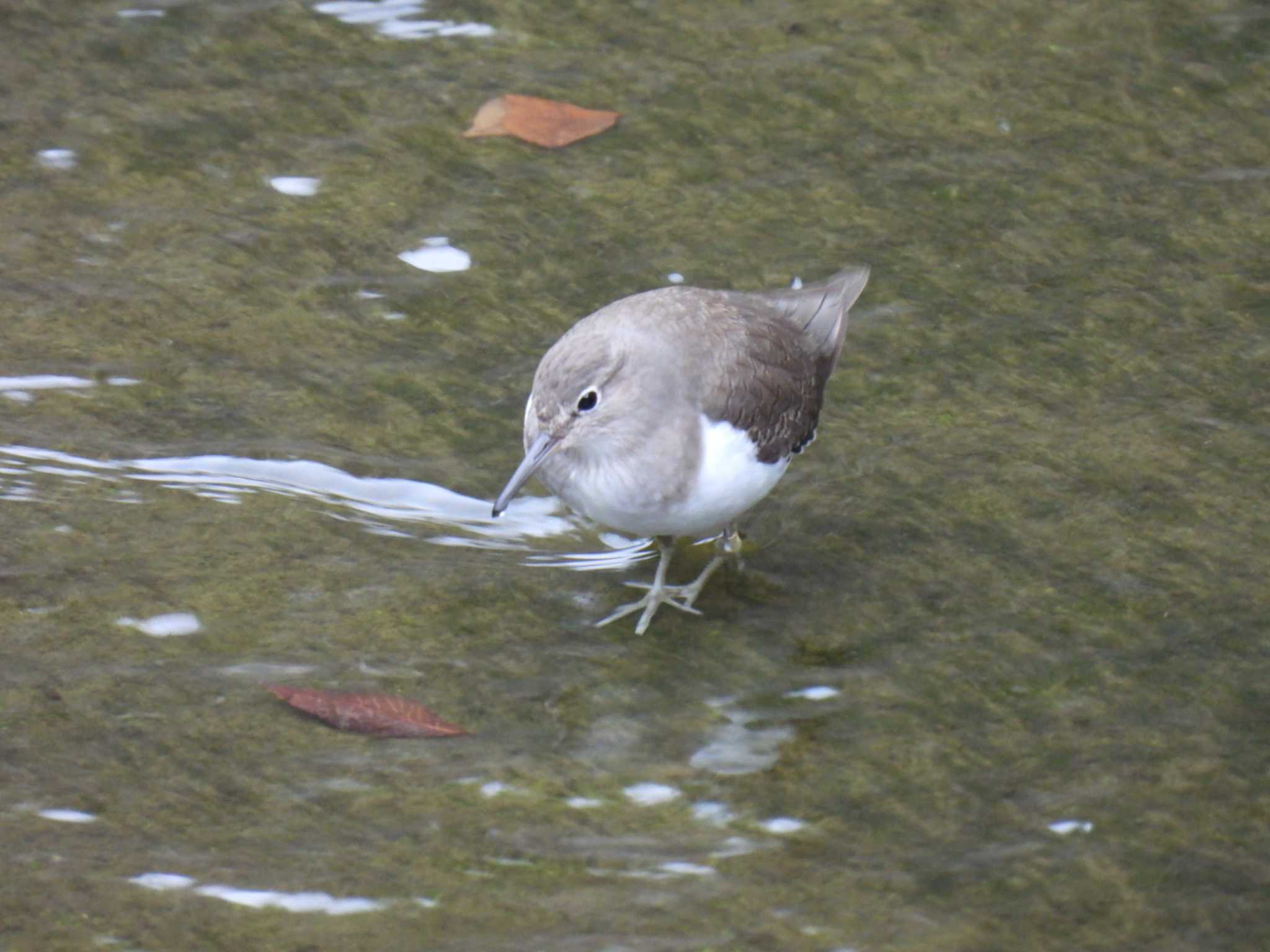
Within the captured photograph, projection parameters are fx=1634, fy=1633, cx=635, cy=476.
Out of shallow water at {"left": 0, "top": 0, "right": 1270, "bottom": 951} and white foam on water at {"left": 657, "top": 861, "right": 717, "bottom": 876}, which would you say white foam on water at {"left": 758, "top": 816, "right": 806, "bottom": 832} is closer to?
shallow water at {"left": 0, "top": 0, "right": 1270, "bottom": 951}

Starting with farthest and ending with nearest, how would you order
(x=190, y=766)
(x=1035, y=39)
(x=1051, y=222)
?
(x=1035, y=39) < (x=1051, y=222) < (x=190, y=766)

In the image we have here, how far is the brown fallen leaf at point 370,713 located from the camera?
145 inches

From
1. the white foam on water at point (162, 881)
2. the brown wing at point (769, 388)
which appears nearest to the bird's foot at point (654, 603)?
the brown wing at point (769, 388)

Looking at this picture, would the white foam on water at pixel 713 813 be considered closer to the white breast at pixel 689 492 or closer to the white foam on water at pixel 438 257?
the white breast at pixel 689 492

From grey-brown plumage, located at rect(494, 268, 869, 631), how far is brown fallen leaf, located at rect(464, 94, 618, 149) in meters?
1.93

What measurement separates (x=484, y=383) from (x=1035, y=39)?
313 cm

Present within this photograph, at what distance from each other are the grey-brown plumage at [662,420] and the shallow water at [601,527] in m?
0.34

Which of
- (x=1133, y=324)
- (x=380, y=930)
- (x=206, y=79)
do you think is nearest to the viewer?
(x=380, y=930)

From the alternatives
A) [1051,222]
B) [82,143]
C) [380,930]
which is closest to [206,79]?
[82,143]

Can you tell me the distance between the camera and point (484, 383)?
5.09 meters

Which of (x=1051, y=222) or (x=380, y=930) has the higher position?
(x=1051, y=222)

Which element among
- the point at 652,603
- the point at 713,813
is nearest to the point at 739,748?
the point at 713,813

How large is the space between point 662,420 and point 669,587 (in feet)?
1.86

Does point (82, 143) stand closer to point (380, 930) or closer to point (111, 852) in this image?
point (111, 852)
